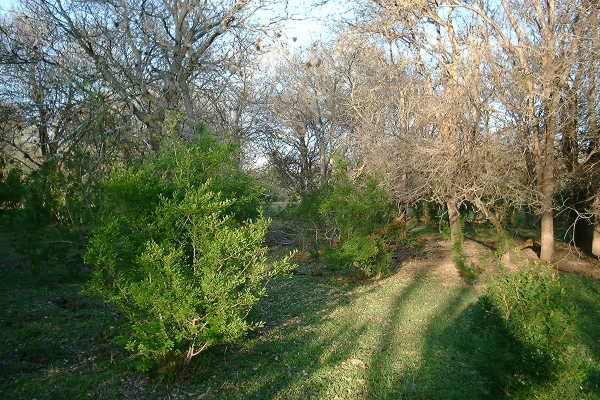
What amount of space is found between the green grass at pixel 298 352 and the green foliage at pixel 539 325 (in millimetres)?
165

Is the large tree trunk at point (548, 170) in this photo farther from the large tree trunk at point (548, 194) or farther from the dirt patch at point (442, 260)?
the dirt patch at point (442, 260)

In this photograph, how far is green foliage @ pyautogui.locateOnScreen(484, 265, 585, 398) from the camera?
4.65 meters

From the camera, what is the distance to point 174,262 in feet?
16.3

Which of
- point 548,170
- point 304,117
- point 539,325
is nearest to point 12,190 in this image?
point 539,325

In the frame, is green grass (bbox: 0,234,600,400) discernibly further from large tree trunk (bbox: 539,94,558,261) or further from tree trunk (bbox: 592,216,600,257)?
tree trunk (bbox: 592,216,600,257)

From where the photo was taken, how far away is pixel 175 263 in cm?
496

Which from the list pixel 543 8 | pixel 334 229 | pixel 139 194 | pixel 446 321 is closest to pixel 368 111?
pixel 334 229

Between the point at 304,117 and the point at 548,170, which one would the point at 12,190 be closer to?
the point at 548,170

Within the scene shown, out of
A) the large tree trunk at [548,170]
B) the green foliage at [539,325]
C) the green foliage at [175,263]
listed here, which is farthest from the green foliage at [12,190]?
the large tree trunk at [548,170]

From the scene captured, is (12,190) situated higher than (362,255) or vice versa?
(12,190)

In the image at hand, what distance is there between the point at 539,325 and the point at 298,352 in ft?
9.66

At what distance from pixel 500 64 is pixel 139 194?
27.0 ft

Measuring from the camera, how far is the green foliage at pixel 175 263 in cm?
477

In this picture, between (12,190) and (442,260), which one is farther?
(442,260)
